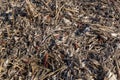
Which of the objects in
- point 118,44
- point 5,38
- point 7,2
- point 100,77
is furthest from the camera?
point 7,2

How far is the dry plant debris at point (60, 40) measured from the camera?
2.91 m

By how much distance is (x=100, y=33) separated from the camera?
3.14 metres

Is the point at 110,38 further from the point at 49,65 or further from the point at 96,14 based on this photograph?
the point at 49,65

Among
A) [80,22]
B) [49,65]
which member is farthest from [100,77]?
[80,22]

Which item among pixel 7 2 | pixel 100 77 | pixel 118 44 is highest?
pixel 7 2

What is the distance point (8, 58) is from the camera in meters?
3.09

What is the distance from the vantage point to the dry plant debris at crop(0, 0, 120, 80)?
2.91 m

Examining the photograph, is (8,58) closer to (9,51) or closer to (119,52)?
(9,51)

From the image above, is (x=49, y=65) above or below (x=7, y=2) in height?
below

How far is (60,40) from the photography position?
10.3ft

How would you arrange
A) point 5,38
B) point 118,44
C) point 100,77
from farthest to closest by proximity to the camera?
point 5,38, point 118,44, point 100,77

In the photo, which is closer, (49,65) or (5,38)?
(49,65)

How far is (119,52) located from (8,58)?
106 centimetres

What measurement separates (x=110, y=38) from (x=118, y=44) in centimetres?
12
